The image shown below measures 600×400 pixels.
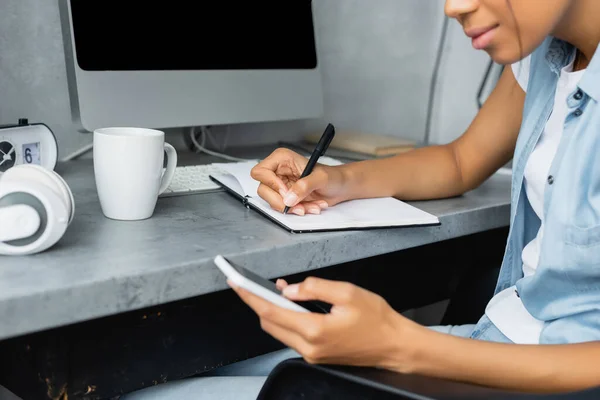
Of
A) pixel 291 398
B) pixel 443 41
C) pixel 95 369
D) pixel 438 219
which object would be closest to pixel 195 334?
pixel 95 369

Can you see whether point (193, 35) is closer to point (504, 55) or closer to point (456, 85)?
point (504, 55)

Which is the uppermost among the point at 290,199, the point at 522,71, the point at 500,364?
the point at 522,71

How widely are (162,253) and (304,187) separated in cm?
23

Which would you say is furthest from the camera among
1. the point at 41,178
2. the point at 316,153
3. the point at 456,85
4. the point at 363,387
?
the point at 456,85

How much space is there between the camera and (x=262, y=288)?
52cm

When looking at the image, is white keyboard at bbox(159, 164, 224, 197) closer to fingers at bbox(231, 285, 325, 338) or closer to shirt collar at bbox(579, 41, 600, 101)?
fingers at bbox(231, 285, 325, 338)

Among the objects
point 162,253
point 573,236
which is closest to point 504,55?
point 573,236

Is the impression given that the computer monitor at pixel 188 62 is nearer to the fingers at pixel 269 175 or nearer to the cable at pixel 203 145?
the cable at pixel 203 145

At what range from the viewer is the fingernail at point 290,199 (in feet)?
2.58

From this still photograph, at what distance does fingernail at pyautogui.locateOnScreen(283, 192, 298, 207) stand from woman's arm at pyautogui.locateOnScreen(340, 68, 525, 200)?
163 mm

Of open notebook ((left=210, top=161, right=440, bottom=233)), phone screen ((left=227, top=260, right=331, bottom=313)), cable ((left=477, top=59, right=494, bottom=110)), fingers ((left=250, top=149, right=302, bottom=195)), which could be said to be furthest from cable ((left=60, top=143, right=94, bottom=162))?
cable ((left=477, top=59, right=494, bottom=110))

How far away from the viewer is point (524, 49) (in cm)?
70

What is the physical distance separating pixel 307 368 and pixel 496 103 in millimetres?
662

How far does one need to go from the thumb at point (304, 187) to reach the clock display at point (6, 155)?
1.37 feet
